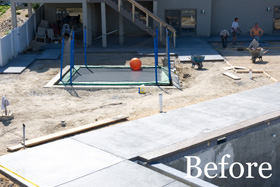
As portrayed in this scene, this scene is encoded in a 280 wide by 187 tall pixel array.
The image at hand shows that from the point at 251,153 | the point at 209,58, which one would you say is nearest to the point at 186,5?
the point at 209,58

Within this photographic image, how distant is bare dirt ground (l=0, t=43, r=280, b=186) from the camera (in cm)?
1398

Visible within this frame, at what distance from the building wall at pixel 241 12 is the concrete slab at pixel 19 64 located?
13.8 meters

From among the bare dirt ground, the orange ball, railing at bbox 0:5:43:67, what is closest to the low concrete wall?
the bare dirt ground

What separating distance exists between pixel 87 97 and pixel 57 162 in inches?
281

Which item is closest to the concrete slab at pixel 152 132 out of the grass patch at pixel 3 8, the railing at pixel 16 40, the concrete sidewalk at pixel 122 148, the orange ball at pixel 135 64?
→ the concrete sidewalk at pixel 122 148

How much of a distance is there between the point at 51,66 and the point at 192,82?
7358 millimetres

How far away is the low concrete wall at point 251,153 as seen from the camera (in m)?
11.8

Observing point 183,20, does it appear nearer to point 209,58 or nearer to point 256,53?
point 209,58

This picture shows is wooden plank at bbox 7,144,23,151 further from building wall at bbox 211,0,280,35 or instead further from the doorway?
building wall at bbox 211,0,280,35

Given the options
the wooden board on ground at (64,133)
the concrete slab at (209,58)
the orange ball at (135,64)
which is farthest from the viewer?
the concrete slab at (209,58)

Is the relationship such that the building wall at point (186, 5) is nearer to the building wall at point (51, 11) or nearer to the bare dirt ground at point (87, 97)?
the building wall at point (51, 11)

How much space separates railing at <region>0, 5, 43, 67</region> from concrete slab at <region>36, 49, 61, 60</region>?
1288 millimetres

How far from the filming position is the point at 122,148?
36.0 feet

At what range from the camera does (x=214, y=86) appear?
18344mm
